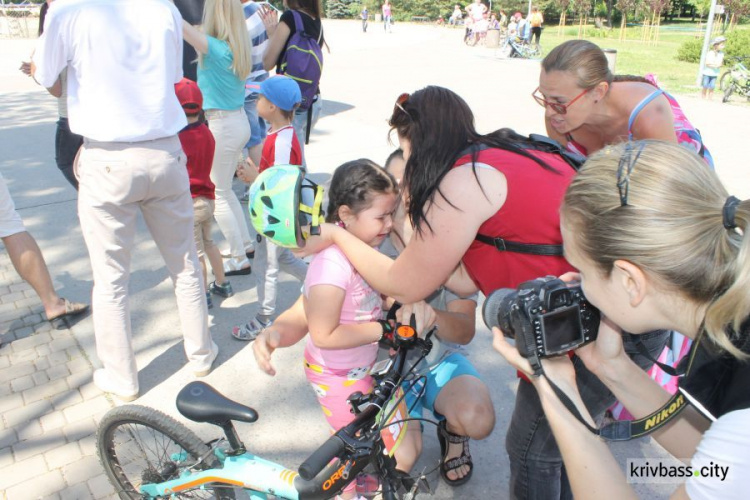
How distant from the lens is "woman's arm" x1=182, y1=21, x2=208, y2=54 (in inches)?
154

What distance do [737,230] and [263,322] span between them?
3013mm

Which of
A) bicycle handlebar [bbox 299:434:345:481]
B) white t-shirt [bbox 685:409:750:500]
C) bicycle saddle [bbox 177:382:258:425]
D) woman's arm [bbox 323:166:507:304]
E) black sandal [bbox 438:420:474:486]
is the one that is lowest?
black sandal [bbox 438:420:474:486]

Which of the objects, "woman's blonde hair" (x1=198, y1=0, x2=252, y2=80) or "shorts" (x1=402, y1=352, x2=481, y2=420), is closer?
"shorts" (x1=402, y1=352, x2=481, y2=420)

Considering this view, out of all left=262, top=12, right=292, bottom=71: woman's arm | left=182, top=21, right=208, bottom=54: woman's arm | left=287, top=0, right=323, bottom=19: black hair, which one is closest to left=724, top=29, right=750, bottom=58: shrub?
left=287, top=0, right=323, bottom=19: black hair

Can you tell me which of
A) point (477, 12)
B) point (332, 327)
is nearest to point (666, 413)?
point (332, 327)

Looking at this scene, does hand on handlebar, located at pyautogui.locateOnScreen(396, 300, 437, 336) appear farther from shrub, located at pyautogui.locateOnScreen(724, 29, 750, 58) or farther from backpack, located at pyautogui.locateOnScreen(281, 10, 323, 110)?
shrub, located at pyautogui.locateOnScreen(724, 29, 750, 58)

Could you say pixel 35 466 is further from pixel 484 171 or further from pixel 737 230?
pixel 737 230

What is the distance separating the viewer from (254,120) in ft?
20.1

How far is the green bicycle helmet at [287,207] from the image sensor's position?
1.80 m

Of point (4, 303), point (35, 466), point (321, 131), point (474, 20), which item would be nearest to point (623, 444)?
point (35, 466)

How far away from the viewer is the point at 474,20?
25688mm

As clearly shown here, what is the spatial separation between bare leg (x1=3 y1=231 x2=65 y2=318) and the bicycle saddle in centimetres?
242

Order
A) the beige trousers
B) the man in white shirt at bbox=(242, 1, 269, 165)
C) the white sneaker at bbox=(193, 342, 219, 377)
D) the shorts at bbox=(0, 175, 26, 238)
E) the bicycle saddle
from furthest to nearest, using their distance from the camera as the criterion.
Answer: the man in white shirt at bbox=(242, 1, 269, 165)
the shorts at bbox=(0, 175, 26, 238)
the white sneaker at bbox=(193, 342, 219, 377)
the beige trousers
the bicycle saddle

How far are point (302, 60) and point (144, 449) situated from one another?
3251mm
